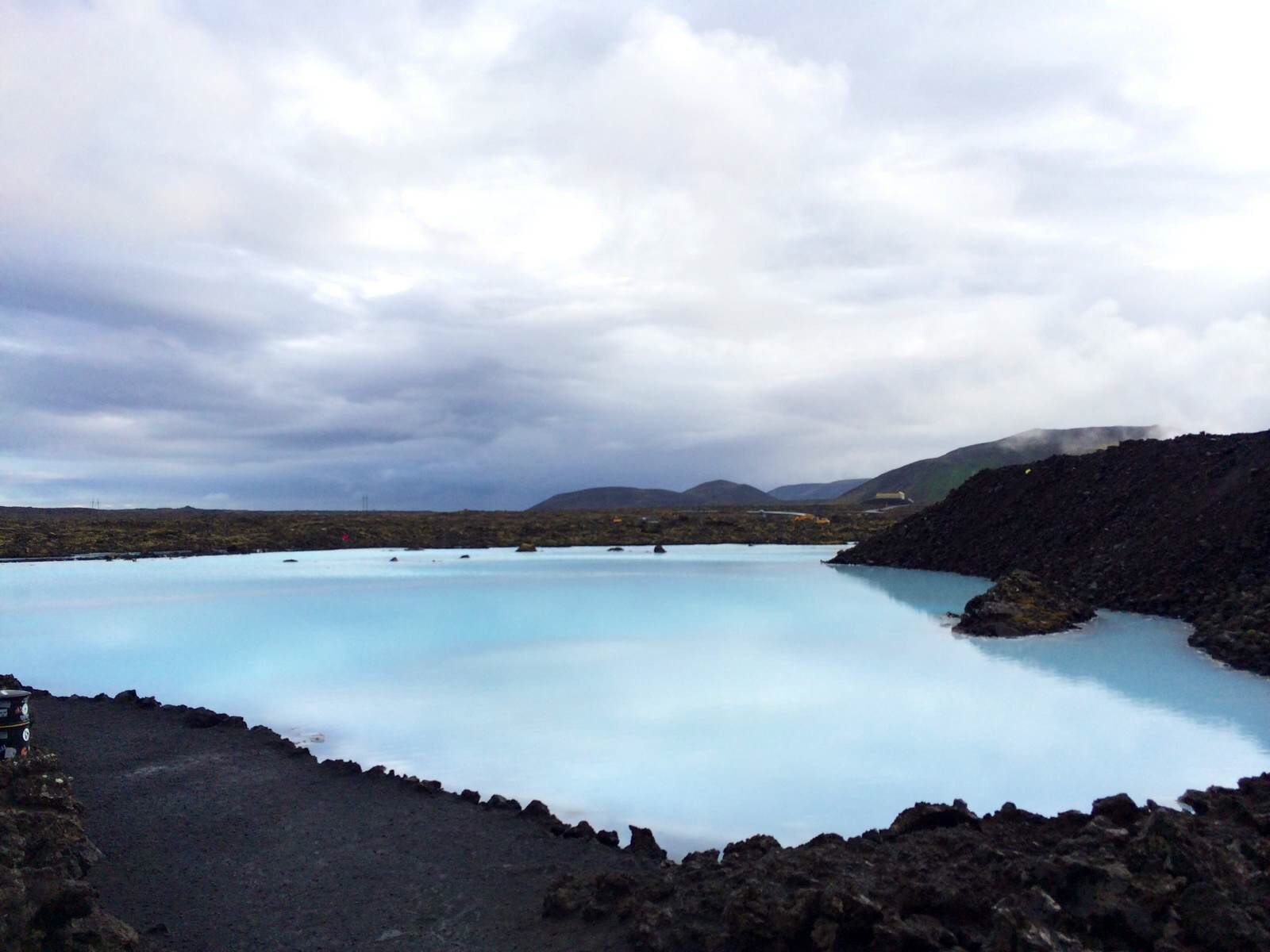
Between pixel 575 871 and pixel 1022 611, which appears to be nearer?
pixel 575 871

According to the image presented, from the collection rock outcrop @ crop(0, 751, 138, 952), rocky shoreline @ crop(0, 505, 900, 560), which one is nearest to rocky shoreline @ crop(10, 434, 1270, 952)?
rock outcrop @ crop(0, 751, 138, 952)

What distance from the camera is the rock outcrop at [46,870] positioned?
175 inches

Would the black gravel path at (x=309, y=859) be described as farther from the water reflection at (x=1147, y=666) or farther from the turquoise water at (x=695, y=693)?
the water reflection at (x=1147, y=666)

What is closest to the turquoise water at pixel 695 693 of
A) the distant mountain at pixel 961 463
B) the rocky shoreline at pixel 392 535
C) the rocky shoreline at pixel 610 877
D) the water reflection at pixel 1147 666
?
the water reflection at pixel 1147 666

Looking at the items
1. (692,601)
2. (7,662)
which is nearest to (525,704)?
(7,662)

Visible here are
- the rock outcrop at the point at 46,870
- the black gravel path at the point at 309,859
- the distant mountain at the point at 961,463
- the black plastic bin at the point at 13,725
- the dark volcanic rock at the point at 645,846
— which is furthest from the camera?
the distant mountain at the point at 961,463

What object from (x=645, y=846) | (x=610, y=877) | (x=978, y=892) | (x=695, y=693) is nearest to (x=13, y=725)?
(x=645, y=846)

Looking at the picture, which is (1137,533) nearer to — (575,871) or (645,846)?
(645,846)

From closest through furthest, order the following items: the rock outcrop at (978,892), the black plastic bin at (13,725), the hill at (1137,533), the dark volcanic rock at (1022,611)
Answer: the rock outcrop at (978,892) → the black plastic bin at (13,725) → the dark volcanic rock at (1022,611) → the hill at (1137,533)

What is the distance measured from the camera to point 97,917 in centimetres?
464

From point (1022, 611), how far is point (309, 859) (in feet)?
51.2

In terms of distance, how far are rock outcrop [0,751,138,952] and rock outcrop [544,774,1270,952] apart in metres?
2.43

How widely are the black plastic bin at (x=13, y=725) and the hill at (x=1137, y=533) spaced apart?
15624 mm

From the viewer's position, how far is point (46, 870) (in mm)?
4902
